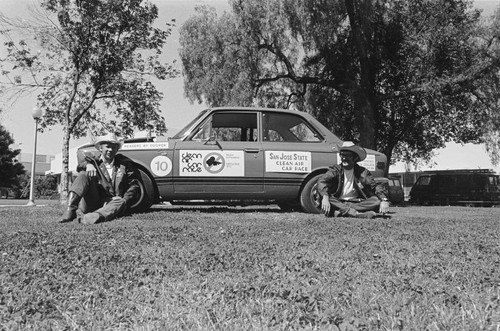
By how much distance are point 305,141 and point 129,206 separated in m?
3.33

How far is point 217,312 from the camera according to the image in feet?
7.63

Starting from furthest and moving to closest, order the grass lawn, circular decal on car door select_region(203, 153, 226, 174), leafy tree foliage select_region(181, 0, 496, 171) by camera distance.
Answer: leafy tree foliage select_region(181, 0, 496, 171)
circular decal on car door select_region(203, 153, 226, 174)
the grass lawn

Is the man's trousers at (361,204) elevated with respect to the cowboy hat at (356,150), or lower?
lower

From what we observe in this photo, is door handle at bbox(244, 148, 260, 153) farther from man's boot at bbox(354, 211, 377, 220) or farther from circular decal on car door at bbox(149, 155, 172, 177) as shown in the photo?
man's boot at bbox(354, 211, 377, 220)

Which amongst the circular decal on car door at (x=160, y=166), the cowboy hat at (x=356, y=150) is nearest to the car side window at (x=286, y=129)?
the cowboy hat at (x=356, y=150)

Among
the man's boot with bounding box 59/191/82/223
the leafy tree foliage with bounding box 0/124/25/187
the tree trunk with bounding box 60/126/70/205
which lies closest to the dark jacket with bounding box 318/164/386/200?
the man's boot with bounding box 59/191/82/223

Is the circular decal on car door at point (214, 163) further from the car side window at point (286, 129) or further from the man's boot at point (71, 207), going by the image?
the man's boot at point (71, 207)

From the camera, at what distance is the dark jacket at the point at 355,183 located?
7.48 meters

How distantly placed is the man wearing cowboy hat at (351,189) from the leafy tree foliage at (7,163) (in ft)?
173

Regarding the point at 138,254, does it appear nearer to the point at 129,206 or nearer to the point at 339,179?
the point at 129,206

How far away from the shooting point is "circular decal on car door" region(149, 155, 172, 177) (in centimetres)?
770

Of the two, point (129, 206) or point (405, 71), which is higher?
point (405, 71)

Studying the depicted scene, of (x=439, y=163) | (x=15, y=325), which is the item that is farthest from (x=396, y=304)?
(x=439, y=163)

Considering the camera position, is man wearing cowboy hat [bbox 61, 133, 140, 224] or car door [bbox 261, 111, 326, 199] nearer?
man wearing cowboy hat [bbox 61, 133, 140, 224]
